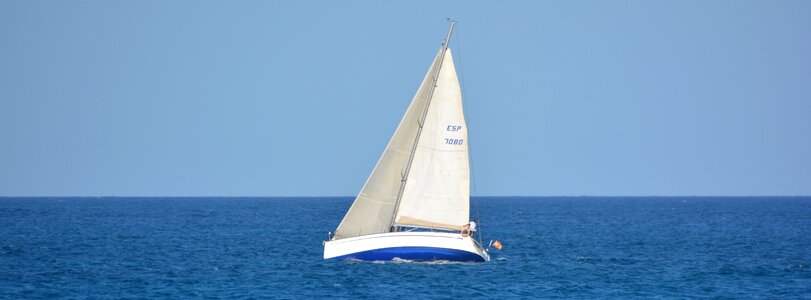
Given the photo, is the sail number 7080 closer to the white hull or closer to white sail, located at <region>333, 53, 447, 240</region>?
white sail, located at <region>333, 53, 447, 240</region>

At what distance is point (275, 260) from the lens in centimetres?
6378

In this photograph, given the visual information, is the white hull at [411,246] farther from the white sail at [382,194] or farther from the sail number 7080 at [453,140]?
the sail number 7080 at [453,140]

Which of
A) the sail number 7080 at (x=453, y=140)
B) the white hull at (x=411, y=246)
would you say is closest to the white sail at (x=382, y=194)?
the white hull at (x=411, y=246)

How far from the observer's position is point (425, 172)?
5466 centimetres

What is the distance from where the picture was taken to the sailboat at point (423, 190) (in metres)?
53.8

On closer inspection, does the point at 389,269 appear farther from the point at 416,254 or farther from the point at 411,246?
the point at 411,246

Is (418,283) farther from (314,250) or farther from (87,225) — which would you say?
(87,225)

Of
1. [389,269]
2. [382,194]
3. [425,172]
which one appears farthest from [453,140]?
[389,269]

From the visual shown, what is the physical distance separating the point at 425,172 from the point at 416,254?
3.68m

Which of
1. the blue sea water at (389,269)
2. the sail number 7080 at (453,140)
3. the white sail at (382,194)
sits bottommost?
the blue sea water at (389,269)

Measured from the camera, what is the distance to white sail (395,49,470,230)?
53750 mm

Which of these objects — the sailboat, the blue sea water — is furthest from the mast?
the blue sea water

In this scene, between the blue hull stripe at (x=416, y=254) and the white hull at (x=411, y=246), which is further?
the blue hull stripe at (x=416, y=254)

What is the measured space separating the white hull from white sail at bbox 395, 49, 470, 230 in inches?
46.4
